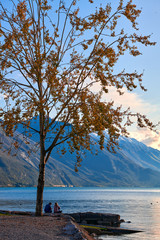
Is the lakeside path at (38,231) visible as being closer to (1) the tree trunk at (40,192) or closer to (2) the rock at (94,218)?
(1) the tree trunk at (40,192)

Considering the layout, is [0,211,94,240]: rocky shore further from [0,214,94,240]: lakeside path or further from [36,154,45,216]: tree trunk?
[36,154,45,216]: tree trunk

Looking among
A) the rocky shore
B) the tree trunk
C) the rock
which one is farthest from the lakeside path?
the rock

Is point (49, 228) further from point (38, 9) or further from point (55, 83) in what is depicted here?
point (38, 9)

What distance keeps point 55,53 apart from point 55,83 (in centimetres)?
299

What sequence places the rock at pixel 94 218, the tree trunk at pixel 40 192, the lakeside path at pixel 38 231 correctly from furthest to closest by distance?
the rock at pixel 94 218 → the tree trunk at pixel 40 192 → the lakeside path at pixel 38 231

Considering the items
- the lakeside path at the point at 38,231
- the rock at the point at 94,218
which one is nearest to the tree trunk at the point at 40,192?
the lakeside path at the point at 38,231

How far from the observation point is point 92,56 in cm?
2828

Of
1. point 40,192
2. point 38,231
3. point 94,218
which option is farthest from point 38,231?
point 94,218

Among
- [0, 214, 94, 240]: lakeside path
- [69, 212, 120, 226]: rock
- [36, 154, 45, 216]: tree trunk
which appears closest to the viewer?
[0, 214, 94, 240]: lakeside path

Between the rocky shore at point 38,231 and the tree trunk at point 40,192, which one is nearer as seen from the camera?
the rocky shore at point 38,231

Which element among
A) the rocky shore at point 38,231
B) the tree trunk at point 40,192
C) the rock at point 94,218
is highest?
the tree trunk at point 40,192

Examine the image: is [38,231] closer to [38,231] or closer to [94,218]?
[38,231]

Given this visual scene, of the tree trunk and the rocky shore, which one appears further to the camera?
the tree trunk

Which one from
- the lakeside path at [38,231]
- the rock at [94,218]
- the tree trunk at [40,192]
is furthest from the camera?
the rock at [94,218]
